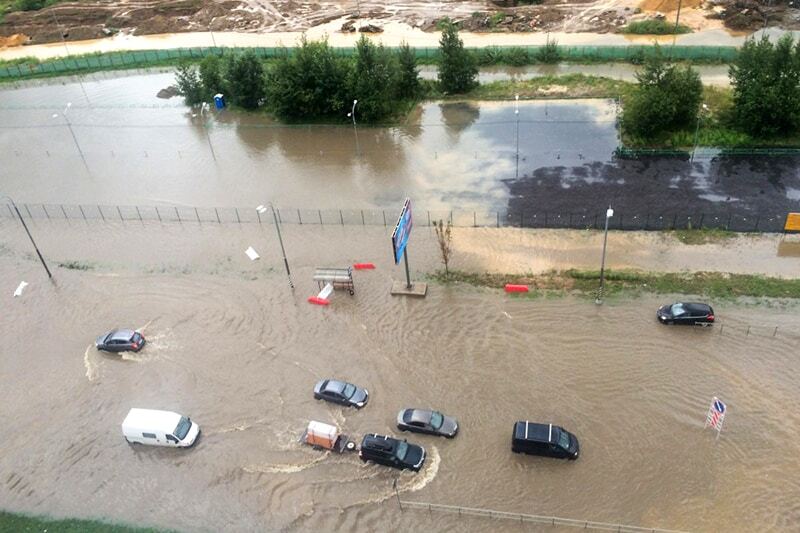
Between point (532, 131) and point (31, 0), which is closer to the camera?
point (532, 131)

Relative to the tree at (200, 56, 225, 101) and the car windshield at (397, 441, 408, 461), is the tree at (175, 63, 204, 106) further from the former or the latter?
the car windshield at (397, 441, 408, 461)

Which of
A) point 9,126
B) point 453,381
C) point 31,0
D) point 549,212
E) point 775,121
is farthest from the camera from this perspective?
point 31,0

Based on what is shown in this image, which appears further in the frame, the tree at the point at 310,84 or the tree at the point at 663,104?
the tree at the point at 310,84

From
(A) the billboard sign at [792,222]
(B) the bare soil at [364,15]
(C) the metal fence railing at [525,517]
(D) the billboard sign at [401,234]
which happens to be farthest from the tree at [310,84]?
(C) the metal fence railing at [525,517]

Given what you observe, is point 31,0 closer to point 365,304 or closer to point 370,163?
point 370,163

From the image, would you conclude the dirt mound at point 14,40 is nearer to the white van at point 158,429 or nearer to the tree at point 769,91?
the white van at point 158,429

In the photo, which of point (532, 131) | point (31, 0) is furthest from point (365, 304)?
point (31, 0)
